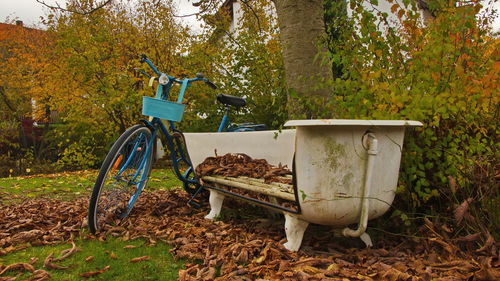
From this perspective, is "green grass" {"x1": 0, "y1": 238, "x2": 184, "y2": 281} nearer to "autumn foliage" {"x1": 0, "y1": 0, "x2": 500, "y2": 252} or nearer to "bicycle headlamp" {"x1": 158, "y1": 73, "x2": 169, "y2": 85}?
"bicycle headlamp" {"x1": 158, "y1": 73, "x2": 169, "y2": 85}

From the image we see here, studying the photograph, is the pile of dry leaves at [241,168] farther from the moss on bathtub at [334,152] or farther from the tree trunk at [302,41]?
the tree trunk at [302,41]

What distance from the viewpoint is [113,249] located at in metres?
2.76

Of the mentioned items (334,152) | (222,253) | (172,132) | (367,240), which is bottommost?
(222,253)

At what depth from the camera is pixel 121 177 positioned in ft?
10.6

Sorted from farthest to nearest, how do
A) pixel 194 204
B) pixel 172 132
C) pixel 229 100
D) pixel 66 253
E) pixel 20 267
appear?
1. pixel 229 100
2. pixel 194 204
3. pixel 172 132
4. pixel 66 253
5. pixel 20 267

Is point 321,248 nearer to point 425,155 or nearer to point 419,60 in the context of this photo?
point 425,155

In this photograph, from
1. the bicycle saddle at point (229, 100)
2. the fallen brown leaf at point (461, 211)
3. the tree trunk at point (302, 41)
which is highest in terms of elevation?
the tree trunk at point (302, 41)

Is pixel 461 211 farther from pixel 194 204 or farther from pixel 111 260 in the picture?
pixel 194 204

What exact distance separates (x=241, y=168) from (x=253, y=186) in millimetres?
508

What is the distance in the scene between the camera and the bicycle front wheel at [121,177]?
295 centimetres

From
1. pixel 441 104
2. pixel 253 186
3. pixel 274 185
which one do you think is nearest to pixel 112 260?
pixel 253 186

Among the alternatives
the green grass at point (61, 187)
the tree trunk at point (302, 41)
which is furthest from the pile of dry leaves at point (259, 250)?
the green grass at point (61, 187)

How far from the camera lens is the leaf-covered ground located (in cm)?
205

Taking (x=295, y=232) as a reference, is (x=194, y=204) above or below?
below
